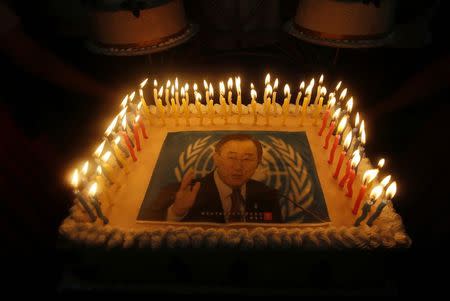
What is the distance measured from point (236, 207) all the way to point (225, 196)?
130mm

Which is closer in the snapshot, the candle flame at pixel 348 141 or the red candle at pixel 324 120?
the candle flame at pixel 348 141

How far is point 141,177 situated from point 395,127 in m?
3.05

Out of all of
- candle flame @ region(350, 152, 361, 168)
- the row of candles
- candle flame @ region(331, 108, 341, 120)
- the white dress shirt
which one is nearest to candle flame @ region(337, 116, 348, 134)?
the row of candles

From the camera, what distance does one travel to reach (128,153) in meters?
2.67

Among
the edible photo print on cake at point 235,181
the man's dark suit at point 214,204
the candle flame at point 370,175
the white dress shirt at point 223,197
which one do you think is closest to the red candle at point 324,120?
the edible photo print on cake at point 235,181

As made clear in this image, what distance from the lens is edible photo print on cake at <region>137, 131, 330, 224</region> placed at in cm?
213

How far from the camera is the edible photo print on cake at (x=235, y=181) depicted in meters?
2.13

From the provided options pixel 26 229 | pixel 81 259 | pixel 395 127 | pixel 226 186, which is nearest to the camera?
pixel 81 259

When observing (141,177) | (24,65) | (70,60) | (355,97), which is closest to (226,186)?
(141,177)

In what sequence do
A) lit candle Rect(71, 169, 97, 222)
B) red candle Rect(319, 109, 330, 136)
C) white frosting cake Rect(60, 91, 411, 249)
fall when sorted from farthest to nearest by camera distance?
red candle Rect(319, 109, 330, 136), lit candle Rect(71, 169, 97, 222), white frosting cake Rect(60, 91, 411, 249)

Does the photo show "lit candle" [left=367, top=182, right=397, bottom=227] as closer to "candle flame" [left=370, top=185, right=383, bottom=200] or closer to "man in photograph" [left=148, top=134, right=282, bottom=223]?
"candle flame" [left=370, top=185, right=383, bottom=200]

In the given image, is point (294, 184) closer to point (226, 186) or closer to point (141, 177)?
point (226, 186)

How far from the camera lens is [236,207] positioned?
216cm

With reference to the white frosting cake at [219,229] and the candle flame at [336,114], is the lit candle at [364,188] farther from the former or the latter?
the candle flame at [336,114]
